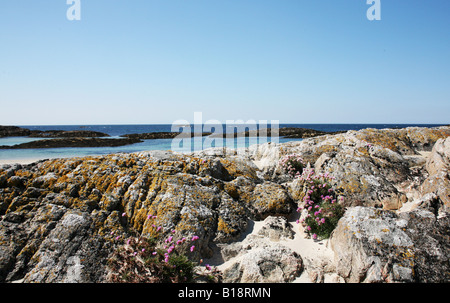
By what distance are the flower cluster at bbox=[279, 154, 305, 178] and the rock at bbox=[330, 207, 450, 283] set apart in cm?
391

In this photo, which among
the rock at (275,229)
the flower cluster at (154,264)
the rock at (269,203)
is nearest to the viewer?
the flower cluster at (154,264)

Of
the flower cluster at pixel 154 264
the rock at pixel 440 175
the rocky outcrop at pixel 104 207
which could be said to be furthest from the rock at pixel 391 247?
the flower cluster at pixel 154 264

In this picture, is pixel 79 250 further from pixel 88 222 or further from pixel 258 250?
pixel 258 250

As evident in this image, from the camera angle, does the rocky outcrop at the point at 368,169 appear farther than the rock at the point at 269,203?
Yes

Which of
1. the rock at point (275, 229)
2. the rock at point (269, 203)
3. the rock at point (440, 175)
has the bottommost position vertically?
the rock at point (275, 229)

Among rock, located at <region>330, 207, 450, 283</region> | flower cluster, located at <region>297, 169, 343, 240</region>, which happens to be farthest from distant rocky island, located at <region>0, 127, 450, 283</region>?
flower cluster, located at <region>297, 169, 343, 240</region>

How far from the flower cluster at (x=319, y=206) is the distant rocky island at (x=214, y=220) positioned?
217mm

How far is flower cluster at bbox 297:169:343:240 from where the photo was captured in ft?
18.5

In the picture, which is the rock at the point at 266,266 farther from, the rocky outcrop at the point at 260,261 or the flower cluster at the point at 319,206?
the flower cluster at the point at 319,206

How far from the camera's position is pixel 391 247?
4203 mm

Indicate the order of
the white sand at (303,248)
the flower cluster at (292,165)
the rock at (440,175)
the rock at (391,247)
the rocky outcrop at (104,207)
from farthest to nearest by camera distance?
the flower cluster at (292,165) → the rock at (440,175) → the white sand at (303,248) → the rocky outcrop at (104,207) → the rock at (391,247)

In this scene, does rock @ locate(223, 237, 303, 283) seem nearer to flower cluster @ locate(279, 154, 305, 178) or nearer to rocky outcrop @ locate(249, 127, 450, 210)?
rocky outcrop @ locate(249, 127, 450, 210)

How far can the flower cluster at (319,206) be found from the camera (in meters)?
5.64

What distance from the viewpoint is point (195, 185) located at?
6.16m
